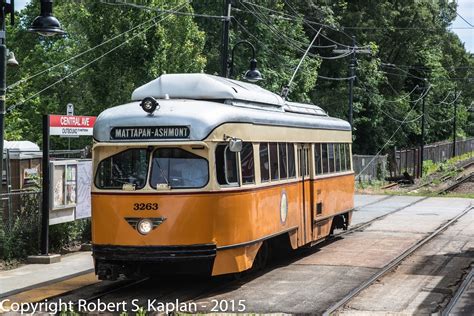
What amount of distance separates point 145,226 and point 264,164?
272cm

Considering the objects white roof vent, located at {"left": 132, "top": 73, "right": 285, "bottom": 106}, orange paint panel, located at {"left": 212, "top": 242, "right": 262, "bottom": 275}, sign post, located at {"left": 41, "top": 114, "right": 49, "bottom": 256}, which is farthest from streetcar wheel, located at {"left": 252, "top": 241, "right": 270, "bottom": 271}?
sign post, located at {"left": 41, "top": 114, "right": 49, "bottom": 256}

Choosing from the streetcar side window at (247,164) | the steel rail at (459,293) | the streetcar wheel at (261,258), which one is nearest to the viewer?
the steel rail at (459,293)

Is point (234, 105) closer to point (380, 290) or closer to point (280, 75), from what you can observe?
point (380, 290)

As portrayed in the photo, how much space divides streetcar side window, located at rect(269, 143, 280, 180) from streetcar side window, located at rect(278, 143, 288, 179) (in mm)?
219

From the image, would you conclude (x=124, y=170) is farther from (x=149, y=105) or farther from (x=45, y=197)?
(x=45, y=197)

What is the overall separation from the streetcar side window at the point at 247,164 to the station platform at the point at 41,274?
3.64 m

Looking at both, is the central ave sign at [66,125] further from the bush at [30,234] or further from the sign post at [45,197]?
the sign post at [45,197]

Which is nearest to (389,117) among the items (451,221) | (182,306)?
(451,221)

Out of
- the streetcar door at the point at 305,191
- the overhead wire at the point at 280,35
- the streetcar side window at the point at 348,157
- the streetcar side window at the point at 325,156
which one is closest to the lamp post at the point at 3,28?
the streetcar door at the point at 305,191

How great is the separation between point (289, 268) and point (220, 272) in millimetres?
2944

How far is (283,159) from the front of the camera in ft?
46.5

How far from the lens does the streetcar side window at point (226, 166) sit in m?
11.6

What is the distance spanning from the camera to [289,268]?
14258 millimetres

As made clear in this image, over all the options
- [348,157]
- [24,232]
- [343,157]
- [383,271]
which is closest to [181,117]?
[383,271]
